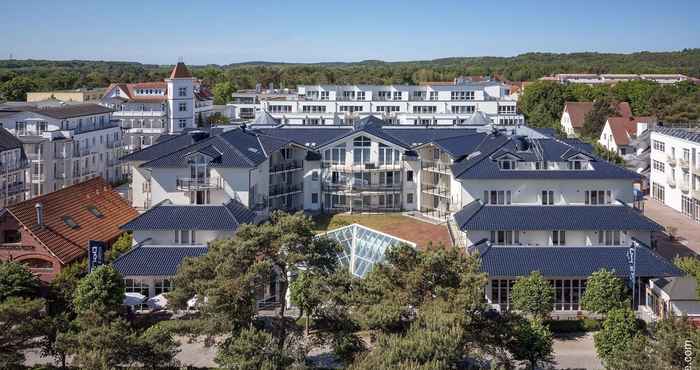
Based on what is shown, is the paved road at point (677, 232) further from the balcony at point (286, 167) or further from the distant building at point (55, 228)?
the distant building at point (55, 228)

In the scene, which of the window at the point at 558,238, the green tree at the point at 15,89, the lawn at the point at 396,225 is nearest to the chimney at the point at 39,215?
the lawn at the point at 396,225

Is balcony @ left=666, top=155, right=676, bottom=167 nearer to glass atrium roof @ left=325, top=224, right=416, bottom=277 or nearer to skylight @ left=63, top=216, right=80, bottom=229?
glass atrium roof @ left=325, top=224, right=416, bottom=277

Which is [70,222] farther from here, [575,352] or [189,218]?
[575,352]

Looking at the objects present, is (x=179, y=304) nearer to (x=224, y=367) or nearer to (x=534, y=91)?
(x=224, y=367)

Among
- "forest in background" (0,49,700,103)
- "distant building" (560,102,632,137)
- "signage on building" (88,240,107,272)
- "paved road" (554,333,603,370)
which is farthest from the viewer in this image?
"forest in background" (0,49,700,103)

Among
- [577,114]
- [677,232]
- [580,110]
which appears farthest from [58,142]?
[580,110]

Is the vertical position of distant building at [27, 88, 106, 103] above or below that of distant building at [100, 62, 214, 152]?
above

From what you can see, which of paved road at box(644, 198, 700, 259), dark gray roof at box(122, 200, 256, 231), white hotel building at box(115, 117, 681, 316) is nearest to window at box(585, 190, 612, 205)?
white hotel building at box(115, 117, 681, 316)

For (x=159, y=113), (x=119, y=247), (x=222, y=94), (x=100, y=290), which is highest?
(x=222, y=94)

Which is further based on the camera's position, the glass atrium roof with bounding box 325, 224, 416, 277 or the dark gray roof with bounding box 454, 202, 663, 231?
the dark gray roof with bounding box 454, 202, 663, 231
